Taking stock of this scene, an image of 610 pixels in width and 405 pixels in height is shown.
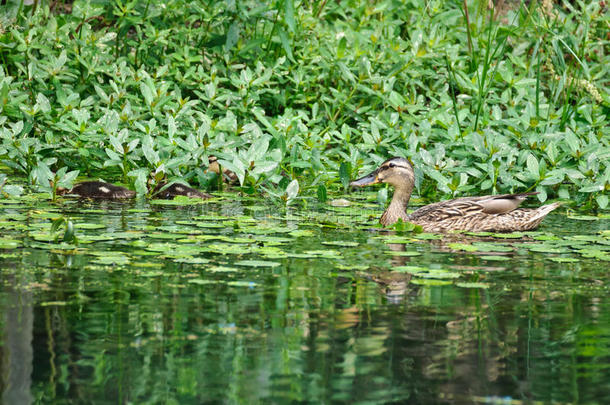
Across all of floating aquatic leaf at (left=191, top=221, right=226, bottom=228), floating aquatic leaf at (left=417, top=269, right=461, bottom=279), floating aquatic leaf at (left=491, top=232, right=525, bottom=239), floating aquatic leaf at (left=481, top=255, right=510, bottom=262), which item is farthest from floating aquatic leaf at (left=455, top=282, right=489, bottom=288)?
floating aquatic leaf at (left=191, top=221, right=226, bottom=228)

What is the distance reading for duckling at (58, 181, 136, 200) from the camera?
7.75 m

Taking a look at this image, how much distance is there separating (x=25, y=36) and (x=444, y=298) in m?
6.40

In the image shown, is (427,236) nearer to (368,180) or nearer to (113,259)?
(368,180)

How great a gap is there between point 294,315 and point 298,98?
6.10m

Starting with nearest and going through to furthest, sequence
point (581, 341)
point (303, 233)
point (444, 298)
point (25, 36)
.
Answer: point (581, 341)
point (444, 298)
point (303, 233)
point (25, 36)

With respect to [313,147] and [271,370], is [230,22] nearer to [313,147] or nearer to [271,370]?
[313,147]

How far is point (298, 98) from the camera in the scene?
1026 centimetres

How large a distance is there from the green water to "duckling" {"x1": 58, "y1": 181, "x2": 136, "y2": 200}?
983mm

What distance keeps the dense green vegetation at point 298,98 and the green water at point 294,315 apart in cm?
150

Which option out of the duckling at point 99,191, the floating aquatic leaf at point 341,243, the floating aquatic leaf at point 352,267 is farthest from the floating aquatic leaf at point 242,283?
the duckling at point 99,191

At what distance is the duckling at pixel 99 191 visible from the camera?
775cm

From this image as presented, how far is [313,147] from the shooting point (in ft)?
28.9

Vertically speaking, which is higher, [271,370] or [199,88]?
[199,88]

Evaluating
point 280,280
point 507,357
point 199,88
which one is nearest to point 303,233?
point 280,280
